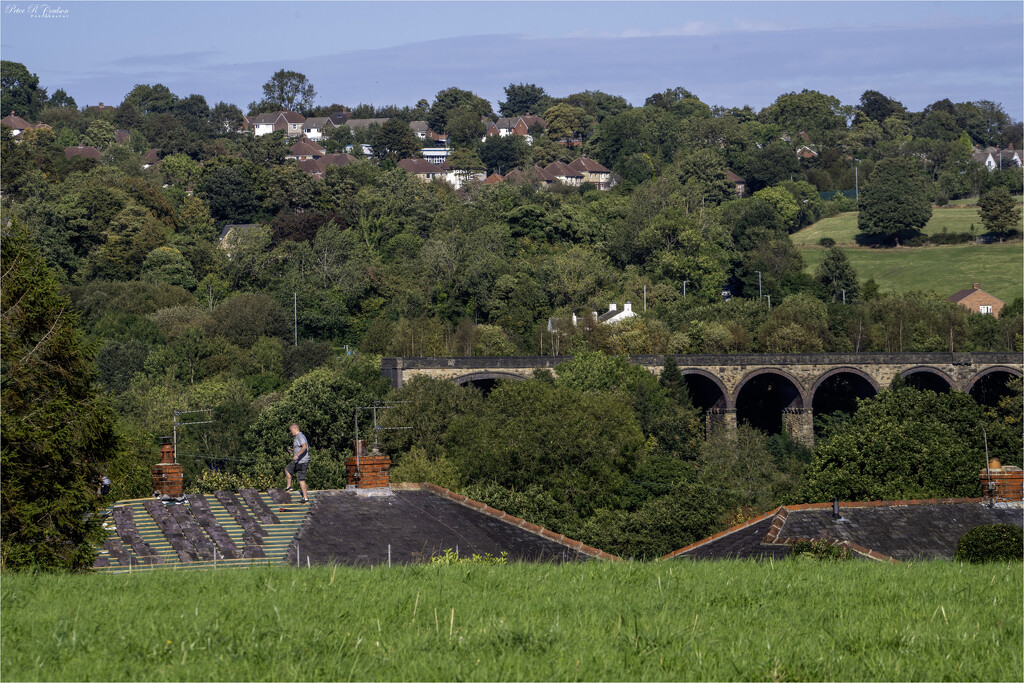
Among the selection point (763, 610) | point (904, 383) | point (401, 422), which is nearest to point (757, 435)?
point (904, 383)

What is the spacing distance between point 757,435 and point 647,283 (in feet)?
115

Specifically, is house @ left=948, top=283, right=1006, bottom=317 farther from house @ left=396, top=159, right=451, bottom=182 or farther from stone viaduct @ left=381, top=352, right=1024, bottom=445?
house @ left=396, top=159, right=451, bottom=182

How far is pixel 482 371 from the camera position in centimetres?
7900

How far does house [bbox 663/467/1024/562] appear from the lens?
2080 cm

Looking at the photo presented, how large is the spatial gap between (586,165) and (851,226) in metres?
38.3

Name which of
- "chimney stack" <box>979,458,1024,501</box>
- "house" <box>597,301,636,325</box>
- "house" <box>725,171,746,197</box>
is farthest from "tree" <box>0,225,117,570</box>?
"house" <box>725,171,746,197</box>

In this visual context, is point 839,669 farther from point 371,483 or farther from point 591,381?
point 591,381

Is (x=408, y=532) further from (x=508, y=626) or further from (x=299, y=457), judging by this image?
(x=508, y=626)

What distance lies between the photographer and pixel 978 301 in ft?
358

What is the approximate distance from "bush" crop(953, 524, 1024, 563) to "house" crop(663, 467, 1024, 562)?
3.31 feet

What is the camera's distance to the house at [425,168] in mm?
168750

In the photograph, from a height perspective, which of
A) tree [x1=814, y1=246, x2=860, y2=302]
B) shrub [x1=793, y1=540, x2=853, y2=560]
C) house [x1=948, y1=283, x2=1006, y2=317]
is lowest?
house [x1=948, y1=283, x2=1006, y2=317]

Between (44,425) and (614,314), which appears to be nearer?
(44,425)

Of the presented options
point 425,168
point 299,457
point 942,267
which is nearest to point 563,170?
point 425,168
